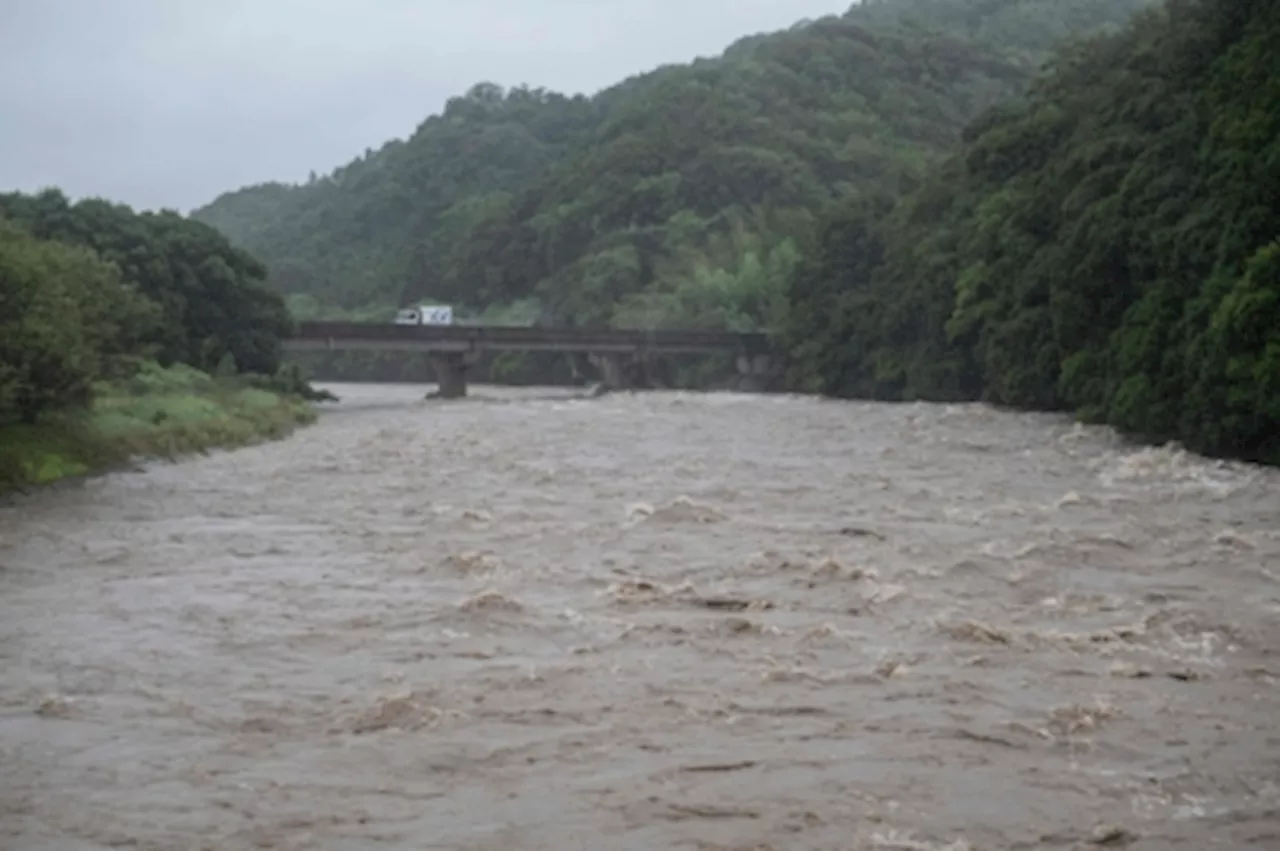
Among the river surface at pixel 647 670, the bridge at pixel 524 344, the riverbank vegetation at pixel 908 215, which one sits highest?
the riverbank vegetation at pixel 908 215

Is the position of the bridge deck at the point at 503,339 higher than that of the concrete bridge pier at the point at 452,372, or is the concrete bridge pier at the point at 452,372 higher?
the bridge deck at the point at 503,339

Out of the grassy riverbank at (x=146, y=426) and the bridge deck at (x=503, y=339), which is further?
the bridge deck at (x=503, y=339)

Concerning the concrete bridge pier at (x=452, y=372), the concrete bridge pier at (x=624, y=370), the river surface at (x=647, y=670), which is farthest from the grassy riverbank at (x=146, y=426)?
the concrete bridge pier at (x=624, y=370)

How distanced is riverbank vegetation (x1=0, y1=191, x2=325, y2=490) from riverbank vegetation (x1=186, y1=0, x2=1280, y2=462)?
23082mm

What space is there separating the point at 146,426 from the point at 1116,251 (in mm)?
24774

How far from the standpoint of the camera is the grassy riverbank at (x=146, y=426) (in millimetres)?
29750

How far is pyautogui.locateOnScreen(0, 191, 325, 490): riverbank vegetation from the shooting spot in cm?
2952

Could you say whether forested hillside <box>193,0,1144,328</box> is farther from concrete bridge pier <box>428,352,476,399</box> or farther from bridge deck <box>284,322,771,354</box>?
concrete bridge pier <box>428,352,476,399</box>

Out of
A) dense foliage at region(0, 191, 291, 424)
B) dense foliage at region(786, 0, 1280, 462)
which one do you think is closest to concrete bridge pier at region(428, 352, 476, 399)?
dense foliage at region(0, 191, 291, 424)

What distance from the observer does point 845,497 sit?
84.9ft

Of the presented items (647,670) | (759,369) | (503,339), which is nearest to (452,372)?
(503,339)

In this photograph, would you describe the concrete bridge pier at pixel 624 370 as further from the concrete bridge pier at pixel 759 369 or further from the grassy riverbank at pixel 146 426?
the grassy riverbank at pixel 146 426

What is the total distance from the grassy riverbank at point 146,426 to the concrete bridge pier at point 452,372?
23.1 meters

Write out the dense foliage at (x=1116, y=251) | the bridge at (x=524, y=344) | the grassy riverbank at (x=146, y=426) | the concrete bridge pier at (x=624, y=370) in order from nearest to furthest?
1. the grassy riverbank at (x=146, y=426)
2. the dense foliage at (x=1116, y=251)
3. the bridge at (x=524, y=344)
4. the concrete bridge pier at (x=624, y=370)
